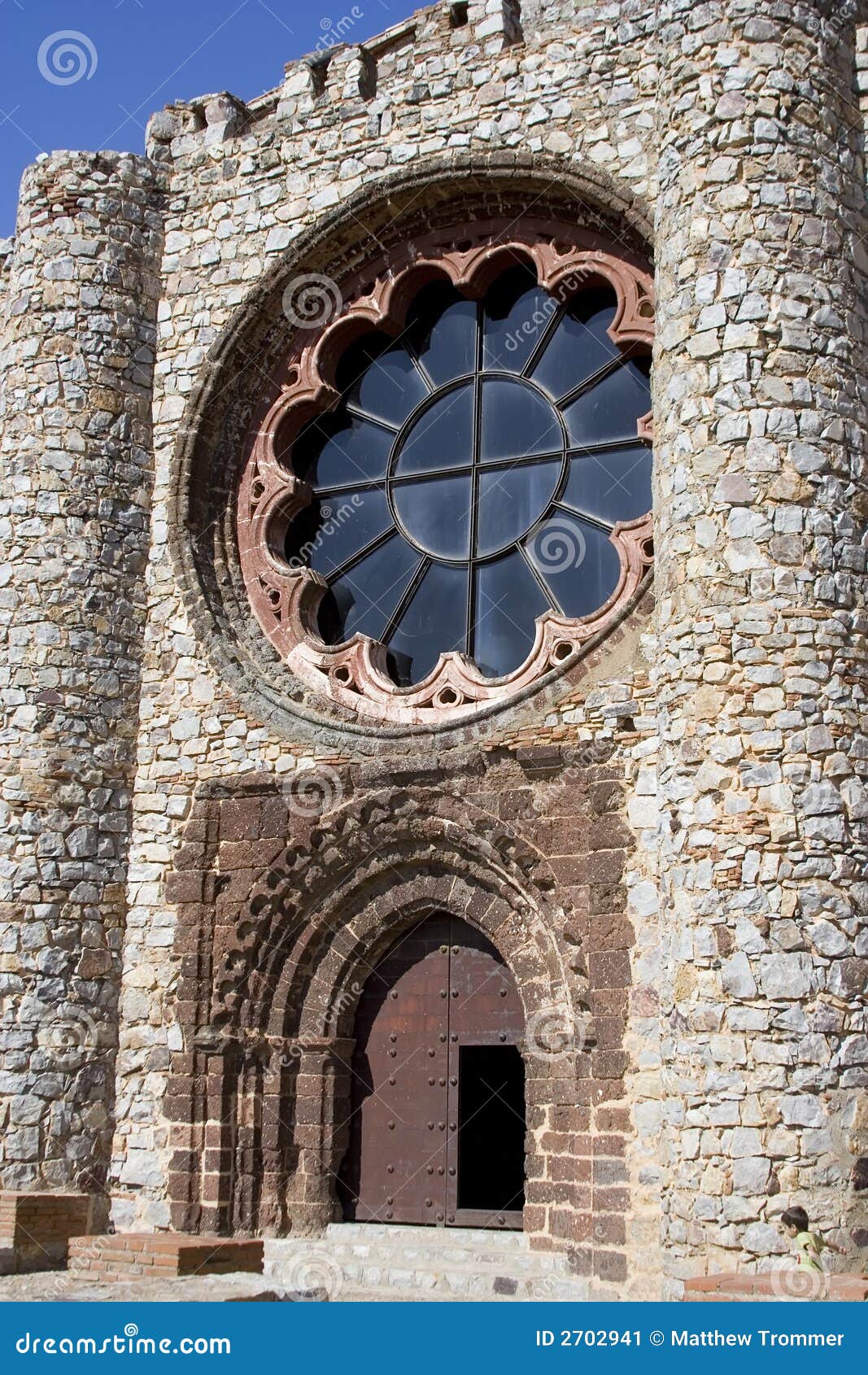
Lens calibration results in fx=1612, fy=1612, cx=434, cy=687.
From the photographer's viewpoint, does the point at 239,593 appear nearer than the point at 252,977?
No

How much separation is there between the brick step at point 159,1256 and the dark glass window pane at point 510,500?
4315 millimetres

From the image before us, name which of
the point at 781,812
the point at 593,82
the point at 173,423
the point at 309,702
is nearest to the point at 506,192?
the point at 593,82

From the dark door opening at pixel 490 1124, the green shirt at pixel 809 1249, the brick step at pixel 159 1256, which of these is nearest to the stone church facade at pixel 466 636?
the green shirt at pixel 809 1249

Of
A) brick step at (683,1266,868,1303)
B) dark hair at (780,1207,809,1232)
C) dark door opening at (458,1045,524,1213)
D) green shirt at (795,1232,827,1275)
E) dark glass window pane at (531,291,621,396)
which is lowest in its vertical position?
Result: brick step at (683,1266,868,1303)

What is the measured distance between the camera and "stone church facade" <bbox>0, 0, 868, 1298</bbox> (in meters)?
7.68

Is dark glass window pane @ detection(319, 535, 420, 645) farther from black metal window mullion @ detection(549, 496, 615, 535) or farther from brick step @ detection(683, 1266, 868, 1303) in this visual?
brick step @ detection(683, 1266, 868, 1303)

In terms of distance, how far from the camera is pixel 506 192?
1021cm

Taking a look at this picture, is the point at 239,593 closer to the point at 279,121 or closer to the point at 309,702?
the point at 309,702

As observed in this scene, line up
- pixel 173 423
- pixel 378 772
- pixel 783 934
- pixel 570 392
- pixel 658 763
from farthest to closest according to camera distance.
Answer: pixel 173 423, pixel 570 392, pixel 378 772, pixel 658 763, pixel 783 934

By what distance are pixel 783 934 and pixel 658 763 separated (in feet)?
3.96

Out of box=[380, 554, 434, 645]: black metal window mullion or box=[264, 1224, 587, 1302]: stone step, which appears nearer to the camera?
box=[264, 1224, 587, 1302]: stone step

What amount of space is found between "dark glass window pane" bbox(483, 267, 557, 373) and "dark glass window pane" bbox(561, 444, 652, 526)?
93 centimetres

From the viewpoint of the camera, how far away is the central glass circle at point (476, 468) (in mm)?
10062

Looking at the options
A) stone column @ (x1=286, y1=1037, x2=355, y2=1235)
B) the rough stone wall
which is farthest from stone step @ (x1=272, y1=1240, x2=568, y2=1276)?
the rough stone wall
